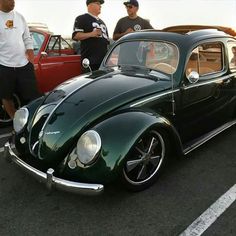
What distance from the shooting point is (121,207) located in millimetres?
3121

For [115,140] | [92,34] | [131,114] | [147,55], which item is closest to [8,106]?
[92,34]

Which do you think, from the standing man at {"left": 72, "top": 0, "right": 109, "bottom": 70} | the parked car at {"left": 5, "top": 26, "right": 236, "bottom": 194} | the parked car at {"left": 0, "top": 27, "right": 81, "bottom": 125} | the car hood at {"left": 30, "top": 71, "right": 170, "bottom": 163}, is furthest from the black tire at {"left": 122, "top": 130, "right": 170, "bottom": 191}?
the parked car at {"left": 0, "top": 27, "right": 81, "bottom": 125}

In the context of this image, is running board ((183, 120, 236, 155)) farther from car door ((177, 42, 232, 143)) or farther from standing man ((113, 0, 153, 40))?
standing man ((113, 0, 153, 40))

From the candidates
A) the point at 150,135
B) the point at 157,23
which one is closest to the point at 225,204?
the point at 150,135

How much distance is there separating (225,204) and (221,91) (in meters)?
1.68

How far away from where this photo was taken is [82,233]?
9.09 ft

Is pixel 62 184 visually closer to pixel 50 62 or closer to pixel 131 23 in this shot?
pixel 50 62

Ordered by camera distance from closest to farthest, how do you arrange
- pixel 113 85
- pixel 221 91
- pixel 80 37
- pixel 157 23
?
pixel 113 85, pixel 221 91, pixel 80 37, pixel 157 23

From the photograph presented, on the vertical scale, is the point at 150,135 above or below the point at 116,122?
below

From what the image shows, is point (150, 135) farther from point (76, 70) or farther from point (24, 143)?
point (76, 70)

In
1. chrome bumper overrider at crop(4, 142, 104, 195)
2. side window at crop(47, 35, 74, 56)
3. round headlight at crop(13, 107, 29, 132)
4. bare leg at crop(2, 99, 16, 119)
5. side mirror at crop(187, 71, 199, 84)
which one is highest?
side mirror at crop(187, 71, 199, 84)

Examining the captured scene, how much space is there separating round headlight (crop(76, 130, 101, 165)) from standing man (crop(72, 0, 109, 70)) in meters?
2.57

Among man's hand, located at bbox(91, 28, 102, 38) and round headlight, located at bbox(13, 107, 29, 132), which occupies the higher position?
man's hand, located at bbox(91, 28, 102, 38)

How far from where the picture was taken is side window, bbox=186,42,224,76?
402 cm
